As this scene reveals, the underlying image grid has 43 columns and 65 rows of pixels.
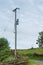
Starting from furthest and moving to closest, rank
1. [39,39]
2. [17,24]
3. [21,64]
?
[39,39]
[17,24]
[21,64]

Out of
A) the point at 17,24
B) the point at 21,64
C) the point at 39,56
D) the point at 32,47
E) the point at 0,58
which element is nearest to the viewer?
the point at 21,64

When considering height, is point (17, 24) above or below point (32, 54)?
above

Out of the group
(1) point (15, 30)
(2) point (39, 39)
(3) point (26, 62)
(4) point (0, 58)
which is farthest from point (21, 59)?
(2) point (39, 39)

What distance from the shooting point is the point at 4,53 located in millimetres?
41281

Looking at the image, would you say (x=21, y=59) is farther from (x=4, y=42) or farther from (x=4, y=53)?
(x=4, y=42)

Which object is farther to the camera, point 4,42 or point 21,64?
point 4,42

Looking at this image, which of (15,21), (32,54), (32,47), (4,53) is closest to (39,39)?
(32,47)

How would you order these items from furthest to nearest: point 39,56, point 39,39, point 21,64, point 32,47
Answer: point 39,39 → point 32,47 → point 39,56 → point 21,64

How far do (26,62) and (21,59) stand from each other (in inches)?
35.0

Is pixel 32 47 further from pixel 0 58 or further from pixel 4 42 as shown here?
pixel 0 58

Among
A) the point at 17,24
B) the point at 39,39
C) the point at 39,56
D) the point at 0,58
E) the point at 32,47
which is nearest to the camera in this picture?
A: the point at 17,24

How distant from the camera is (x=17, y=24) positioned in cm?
3494

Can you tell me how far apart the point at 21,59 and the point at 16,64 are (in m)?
1.97

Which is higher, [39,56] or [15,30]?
[15,30]
